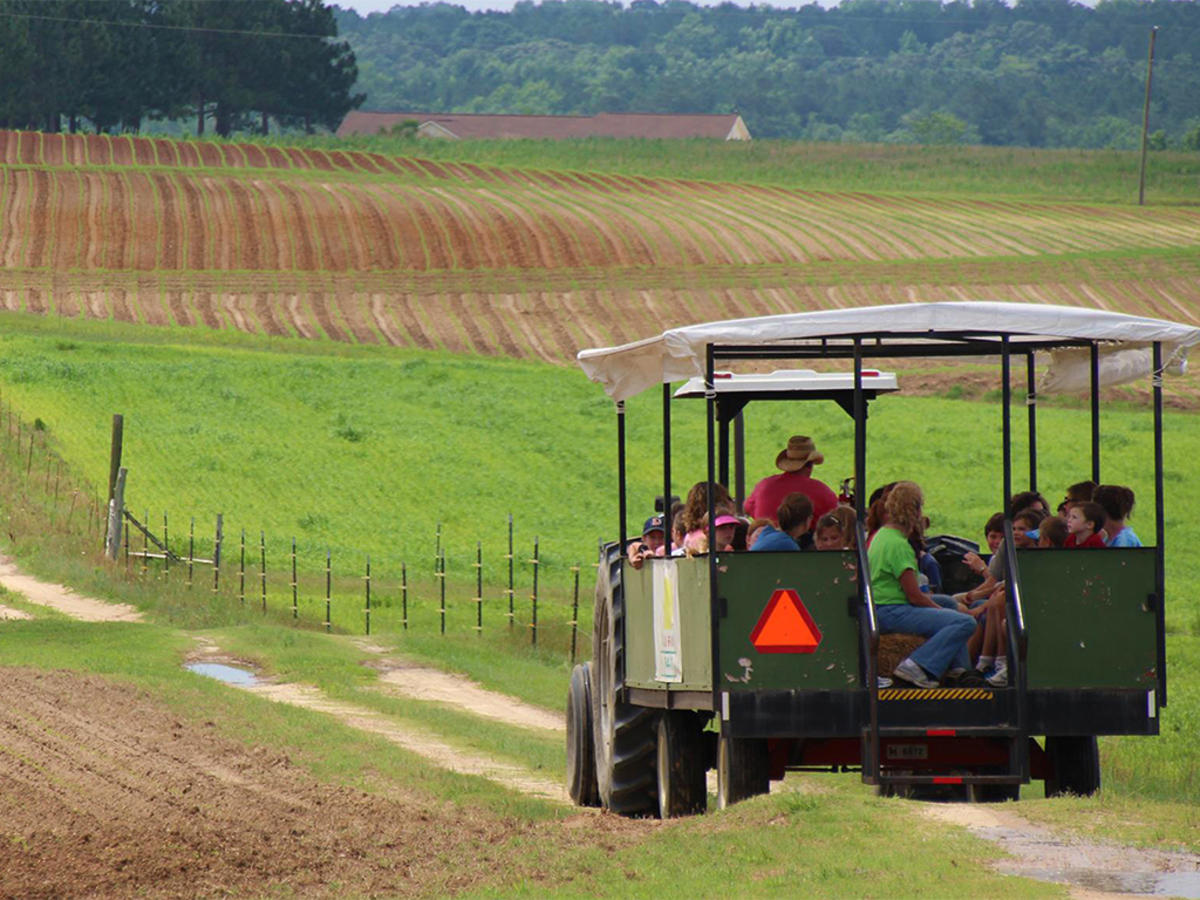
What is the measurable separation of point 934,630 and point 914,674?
26cm

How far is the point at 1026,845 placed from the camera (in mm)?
8414

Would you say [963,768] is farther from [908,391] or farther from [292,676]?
[908,391]

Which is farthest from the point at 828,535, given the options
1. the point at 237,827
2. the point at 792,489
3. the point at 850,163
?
the point at 850,163

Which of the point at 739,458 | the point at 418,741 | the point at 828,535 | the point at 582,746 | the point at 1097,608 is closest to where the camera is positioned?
the point at 1097,608

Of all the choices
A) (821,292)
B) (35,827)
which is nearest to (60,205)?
(821,292)

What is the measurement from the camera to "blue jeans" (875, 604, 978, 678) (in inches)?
375

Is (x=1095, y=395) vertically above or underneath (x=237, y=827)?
above

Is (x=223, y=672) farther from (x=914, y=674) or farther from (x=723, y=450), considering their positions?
(x=914, y=674)

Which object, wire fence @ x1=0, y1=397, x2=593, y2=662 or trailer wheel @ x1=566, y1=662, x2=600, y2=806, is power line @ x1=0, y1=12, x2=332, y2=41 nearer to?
wire fence @ x1=0, y1=397, x2=593, y2=662

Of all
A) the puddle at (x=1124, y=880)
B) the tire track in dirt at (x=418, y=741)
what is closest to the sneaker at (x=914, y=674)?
the puddle at (x=1124, y=880)

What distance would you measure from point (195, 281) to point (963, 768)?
51.9 m

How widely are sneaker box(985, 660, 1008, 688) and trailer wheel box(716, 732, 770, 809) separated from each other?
129 cm

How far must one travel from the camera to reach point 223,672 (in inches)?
819

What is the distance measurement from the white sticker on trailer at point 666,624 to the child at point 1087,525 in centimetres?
214
